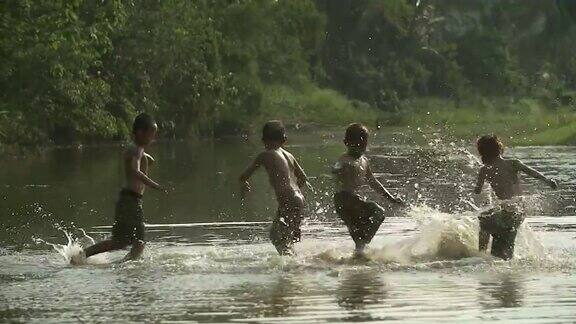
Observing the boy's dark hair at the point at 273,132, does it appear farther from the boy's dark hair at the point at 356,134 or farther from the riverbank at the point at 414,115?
the riverbank at the point at 414,115

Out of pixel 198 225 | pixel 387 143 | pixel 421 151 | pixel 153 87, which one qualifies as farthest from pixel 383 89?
pixel 198 225

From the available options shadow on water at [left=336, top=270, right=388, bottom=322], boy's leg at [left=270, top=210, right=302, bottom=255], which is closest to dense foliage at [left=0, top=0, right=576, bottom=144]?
boy's leg at [left=270, top=210, right=302, bottom=255]

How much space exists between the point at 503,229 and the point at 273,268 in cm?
220

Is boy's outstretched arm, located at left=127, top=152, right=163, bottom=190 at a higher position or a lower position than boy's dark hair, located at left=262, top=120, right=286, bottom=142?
lower

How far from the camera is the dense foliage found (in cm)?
4253

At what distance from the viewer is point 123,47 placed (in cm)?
5862

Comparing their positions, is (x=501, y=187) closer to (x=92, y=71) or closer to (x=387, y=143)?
(x=387, y=143)

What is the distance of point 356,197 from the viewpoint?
1395 cm

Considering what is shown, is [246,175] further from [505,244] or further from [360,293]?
[360,293]

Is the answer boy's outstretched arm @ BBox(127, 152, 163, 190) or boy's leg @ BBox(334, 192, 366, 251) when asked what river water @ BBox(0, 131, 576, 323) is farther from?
boy's outstretched arm @ BBox(127, 152, 163, 190)

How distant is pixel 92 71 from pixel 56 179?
27.4 m

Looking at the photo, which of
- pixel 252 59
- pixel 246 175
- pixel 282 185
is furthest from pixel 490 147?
pixel 252 59

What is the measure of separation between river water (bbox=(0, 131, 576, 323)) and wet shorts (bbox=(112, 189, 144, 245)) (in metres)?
0.27

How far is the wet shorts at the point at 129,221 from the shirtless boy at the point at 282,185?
3.48 feet
